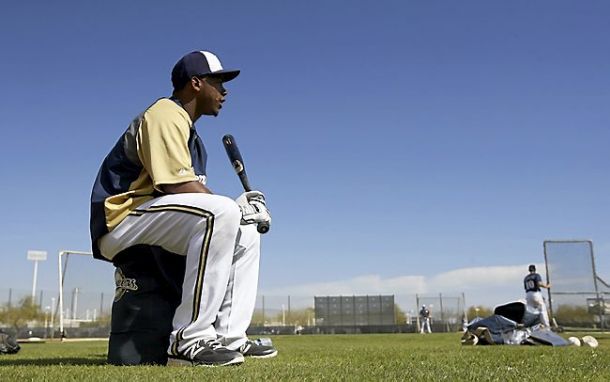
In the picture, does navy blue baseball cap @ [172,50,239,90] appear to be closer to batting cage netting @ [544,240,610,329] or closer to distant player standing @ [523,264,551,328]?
Result: distant player standing @ [523,264,551,328]

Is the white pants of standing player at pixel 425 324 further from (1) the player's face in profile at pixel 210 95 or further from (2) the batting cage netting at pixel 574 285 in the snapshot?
(1) the player's face in profile at pixel 210 95

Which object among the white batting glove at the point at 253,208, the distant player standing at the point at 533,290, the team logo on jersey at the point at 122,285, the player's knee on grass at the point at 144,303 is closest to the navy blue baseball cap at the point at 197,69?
the white batting glove at the point at 253,208

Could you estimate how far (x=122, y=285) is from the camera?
3438mm

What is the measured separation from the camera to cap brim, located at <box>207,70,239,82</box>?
3695 mm

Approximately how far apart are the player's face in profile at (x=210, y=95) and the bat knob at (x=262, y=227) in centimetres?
81

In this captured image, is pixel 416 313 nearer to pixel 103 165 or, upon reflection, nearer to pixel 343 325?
pixel 343 325

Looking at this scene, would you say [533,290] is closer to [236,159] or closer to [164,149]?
[236,159]

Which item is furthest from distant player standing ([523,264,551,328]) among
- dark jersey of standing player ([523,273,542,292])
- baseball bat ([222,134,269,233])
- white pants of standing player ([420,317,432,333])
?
white pants of standing player ([420,317,432,333])

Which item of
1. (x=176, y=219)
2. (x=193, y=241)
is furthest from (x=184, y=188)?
(x=193, y=241)

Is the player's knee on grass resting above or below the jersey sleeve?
below

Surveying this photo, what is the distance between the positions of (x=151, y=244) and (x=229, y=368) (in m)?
0.93

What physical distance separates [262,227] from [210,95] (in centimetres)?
92

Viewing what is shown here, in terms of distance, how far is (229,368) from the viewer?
9.20 feet

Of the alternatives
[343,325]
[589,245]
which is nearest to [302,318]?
[343,325]
